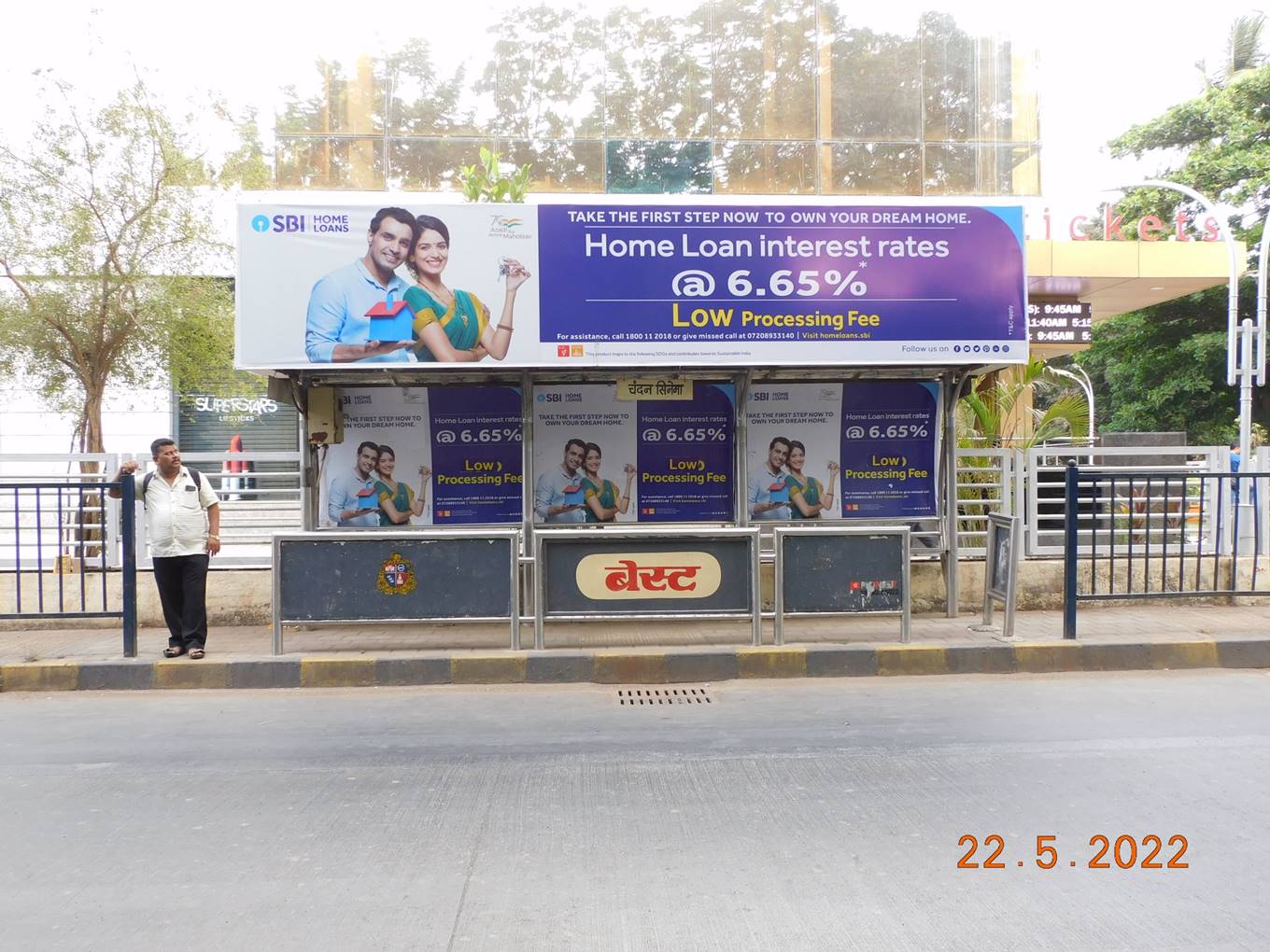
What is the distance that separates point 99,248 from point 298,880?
12326mm

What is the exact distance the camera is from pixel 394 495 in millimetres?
9125

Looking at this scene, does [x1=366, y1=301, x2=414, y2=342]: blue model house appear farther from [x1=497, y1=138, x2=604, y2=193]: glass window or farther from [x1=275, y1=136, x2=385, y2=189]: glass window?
[x1=275, y1=136, x2=385, y2=189]: glass window

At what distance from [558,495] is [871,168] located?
8.37m

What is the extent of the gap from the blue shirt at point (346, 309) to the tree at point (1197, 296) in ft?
91.0

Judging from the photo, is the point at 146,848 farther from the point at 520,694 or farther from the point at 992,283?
the point at 992,283

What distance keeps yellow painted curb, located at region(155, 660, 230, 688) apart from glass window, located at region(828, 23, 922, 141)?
450 inches

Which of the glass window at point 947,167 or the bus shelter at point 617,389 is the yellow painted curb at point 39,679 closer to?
the bus shelter at point 617,389

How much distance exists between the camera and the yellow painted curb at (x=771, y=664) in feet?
24.8

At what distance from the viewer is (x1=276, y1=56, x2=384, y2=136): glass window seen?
47.6ft

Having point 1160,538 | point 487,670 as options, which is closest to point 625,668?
point 487,670

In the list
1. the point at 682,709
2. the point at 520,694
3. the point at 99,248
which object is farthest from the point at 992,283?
the point at 99,248

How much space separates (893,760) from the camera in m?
5.25

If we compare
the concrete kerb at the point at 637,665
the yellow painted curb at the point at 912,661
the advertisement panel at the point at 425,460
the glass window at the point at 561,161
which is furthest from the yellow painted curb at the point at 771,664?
the glass window at the point at 561,161

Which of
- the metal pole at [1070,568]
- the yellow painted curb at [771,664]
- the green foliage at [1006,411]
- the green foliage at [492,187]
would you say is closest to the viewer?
the yellow painted curb at [771,664]
